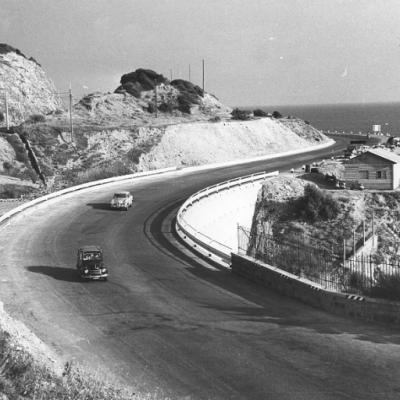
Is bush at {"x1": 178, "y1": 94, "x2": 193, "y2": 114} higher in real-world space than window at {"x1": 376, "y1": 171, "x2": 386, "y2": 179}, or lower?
higher

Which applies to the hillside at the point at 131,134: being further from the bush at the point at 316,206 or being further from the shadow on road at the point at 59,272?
the shadow on road at the point at 59,272

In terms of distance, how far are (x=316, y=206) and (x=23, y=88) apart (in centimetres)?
10032

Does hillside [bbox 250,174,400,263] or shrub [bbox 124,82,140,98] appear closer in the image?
hillside [bbox 250,174,400,263]

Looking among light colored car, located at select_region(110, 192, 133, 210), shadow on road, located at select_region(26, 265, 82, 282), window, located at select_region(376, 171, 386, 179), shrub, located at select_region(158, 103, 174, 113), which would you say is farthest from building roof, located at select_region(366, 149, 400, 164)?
shrub, located at select_region(158, 103, 174, 113)

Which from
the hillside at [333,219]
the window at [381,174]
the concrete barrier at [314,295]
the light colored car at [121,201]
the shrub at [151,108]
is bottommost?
the hillside at [333,219]

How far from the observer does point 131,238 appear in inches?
1473

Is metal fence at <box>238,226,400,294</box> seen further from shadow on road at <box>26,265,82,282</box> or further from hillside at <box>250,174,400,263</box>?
hillside at <box>250,174,400,263</box>

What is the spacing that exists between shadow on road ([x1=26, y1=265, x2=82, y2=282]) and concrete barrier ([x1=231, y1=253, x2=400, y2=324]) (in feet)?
23.3

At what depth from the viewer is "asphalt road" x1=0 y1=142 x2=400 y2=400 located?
15.9 meters

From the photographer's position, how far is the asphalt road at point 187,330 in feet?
52.2

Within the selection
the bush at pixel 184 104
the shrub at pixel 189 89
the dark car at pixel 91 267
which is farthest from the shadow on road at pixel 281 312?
the shrub at pixel 189 89

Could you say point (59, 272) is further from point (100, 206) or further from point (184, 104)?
point (184, 104)

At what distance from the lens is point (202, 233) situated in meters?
42.3

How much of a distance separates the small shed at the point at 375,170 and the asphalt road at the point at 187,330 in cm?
3708
